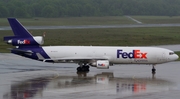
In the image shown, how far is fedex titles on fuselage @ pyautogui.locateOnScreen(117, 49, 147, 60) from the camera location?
5297 centimetres

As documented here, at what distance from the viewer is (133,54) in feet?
174

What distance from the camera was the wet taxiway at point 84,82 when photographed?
37375 mm

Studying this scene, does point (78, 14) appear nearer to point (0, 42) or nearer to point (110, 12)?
point (110, 12)

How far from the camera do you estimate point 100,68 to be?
51969mm

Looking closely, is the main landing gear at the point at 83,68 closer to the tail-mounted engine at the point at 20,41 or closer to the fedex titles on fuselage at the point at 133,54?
the fedex titles on fuselage at the point at 133,54

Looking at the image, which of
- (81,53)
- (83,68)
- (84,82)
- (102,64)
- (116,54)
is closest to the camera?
(84,82)

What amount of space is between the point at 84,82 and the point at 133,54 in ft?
34.7

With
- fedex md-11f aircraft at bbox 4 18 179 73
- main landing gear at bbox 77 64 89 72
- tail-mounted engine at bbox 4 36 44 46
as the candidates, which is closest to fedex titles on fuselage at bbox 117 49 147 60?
fedex md-11f aircraft at bbox 4 18 179 73

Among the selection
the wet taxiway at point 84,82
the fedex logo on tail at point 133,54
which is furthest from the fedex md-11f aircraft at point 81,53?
the wet taxiway at point 84,82

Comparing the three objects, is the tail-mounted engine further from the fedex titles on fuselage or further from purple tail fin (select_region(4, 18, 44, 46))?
the fedex titles on fuselage

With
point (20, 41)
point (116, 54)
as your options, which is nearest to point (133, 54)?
point (116, 54)

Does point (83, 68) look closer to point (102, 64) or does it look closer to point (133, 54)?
point (102, 64)

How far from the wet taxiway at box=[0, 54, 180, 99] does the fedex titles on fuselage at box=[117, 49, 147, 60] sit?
1844mm

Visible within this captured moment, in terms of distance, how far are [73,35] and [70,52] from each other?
48.4m
